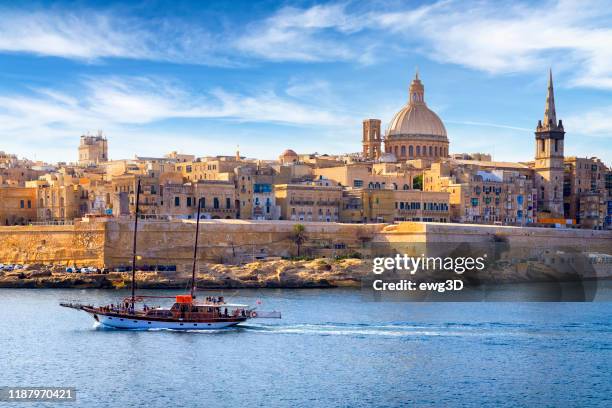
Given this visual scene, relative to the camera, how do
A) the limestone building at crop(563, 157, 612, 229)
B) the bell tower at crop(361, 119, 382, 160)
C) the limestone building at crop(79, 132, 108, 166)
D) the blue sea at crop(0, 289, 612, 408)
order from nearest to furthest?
the blue sea at crop(0, 289, 612, 408) → the limestone building at crop(563, 157, 612, 229) → the bell tower at crop(361, 119, 382, 160) → the limestone building at crop(79, 132, 108, 166)

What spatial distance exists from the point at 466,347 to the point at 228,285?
20.6 m

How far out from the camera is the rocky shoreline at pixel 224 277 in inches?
2172

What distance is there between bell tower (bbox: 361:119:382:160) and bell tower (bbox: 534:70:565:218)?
15.1m

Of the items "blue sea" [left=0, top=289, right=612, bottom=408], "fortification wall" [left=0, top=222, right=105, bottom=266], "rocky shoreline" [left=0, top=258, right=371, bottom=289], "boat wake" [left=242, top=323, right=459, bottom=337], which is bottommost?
"blue sea" [left=0, top=289, right=612, bottom=408]

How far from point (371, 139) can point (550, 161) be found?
1715 centimetres

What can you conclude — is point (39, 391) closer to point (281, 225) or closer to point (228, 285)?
point (228, 285)

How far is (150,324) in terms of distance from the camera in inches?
1609

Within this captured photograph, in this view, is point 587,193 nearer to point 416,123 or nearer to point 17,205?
point 416,123

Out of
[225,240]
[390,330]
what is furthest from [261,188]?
[390,330]

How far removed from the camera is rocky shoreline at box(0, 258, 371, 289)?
55156mm

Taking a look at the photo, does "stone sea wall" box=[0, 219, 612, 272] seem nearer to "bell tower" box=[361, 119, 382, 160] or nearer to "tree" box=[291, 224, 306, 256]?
"tree" box=[291, 224, 306, 256]

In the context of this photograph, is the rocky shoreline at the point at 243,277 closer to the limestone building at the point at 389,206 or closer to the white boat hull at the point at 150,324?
the limestone building at the point at 389,206

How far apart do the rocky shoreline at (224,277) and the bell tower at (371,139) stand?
3108 centimetres

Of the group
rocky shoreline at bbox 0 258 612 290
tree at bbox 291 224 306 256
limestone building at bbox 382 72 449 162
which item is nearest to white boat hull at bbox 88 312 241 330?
rocky shoreline at bbox 0 258 612 290
